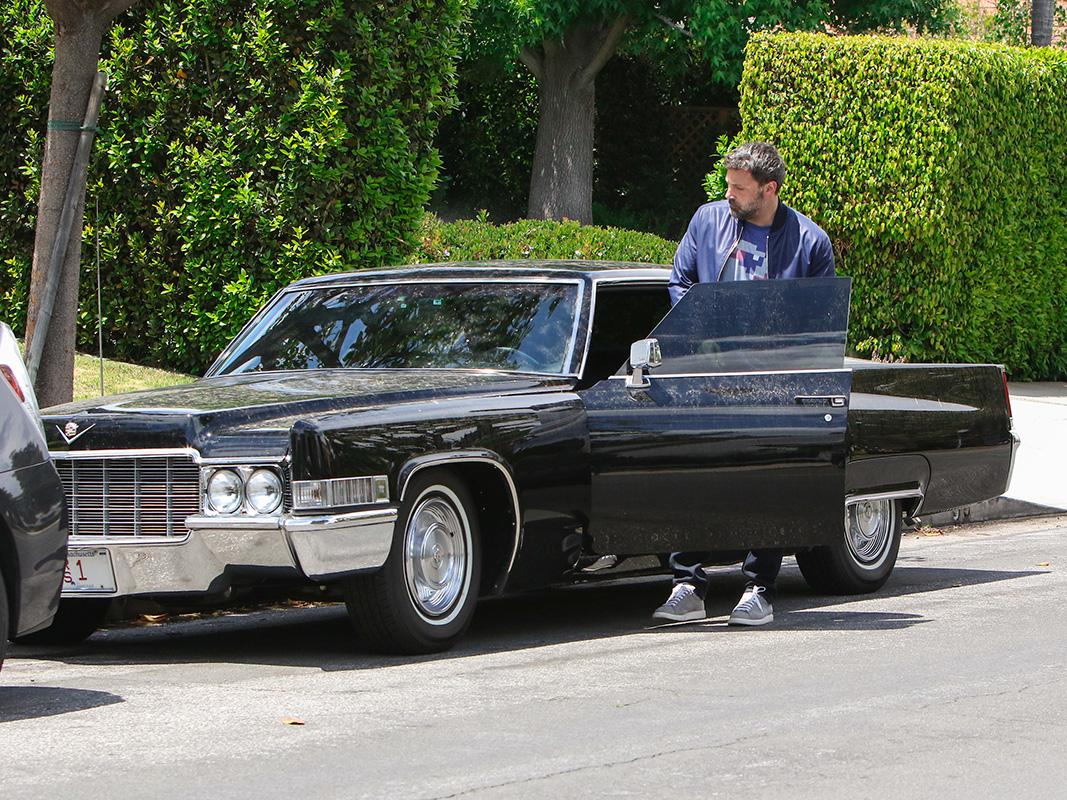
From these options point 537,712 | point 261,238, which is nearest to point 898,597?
point 537,712

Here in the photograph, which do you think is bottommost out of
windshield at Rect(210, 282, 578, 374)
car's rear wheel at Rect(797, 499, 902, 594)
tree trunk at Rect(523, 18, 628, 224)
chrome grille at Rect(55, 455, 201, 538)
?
car's rear wheel at Rect(797, 499, 902, 594)

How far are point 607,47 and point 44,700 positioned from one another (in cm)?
1774

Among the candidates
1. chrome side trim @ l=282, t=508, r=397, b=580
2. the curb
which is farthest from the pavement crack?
the curb

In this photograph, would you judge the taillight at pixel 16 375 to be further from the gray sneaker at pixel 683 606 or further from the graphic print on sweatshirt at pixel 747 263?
the graphic print on sweatshirt at pixel 747 263

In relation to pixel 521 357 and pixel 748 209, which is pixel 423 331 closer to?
pixel 521 357

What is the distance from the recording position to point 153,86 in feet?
45.8

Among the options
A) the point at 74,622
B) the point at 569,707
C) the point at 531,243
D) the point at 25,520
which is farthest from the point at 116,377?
the point at 569,707

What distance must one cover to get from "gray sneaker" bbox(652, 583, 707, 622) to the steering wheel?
1.19 meters

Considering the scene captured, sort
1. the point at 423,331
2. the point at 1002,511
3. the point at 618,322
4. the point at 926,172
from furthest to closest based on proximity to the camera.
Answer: the point at 926,172 → the point at 1002,511 → the point at 618,322 → the point at 423,331

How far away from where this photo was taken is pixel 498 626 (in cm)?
845

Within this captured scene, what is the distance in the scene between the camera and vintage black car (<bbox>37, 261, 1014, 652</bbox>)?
7012 millimetres

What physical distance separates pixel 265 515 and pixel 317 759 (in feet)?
4.94

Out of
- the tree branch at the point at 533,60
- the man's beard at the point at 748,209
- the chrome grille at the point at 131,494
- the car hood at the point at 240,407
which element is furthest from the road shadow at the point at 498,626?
the tree branch at the point at 533,60

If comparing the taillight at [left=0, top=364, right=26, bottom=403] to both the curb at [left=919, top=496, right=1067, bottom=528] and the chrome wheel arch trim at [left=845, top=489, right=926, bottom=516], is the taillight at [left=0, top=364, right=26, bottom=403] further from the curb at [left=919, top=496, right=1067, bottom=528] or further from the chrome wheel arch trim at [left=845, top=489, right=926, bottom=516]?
the curb at [left=919, top=496, right=1067, bottom=528]
